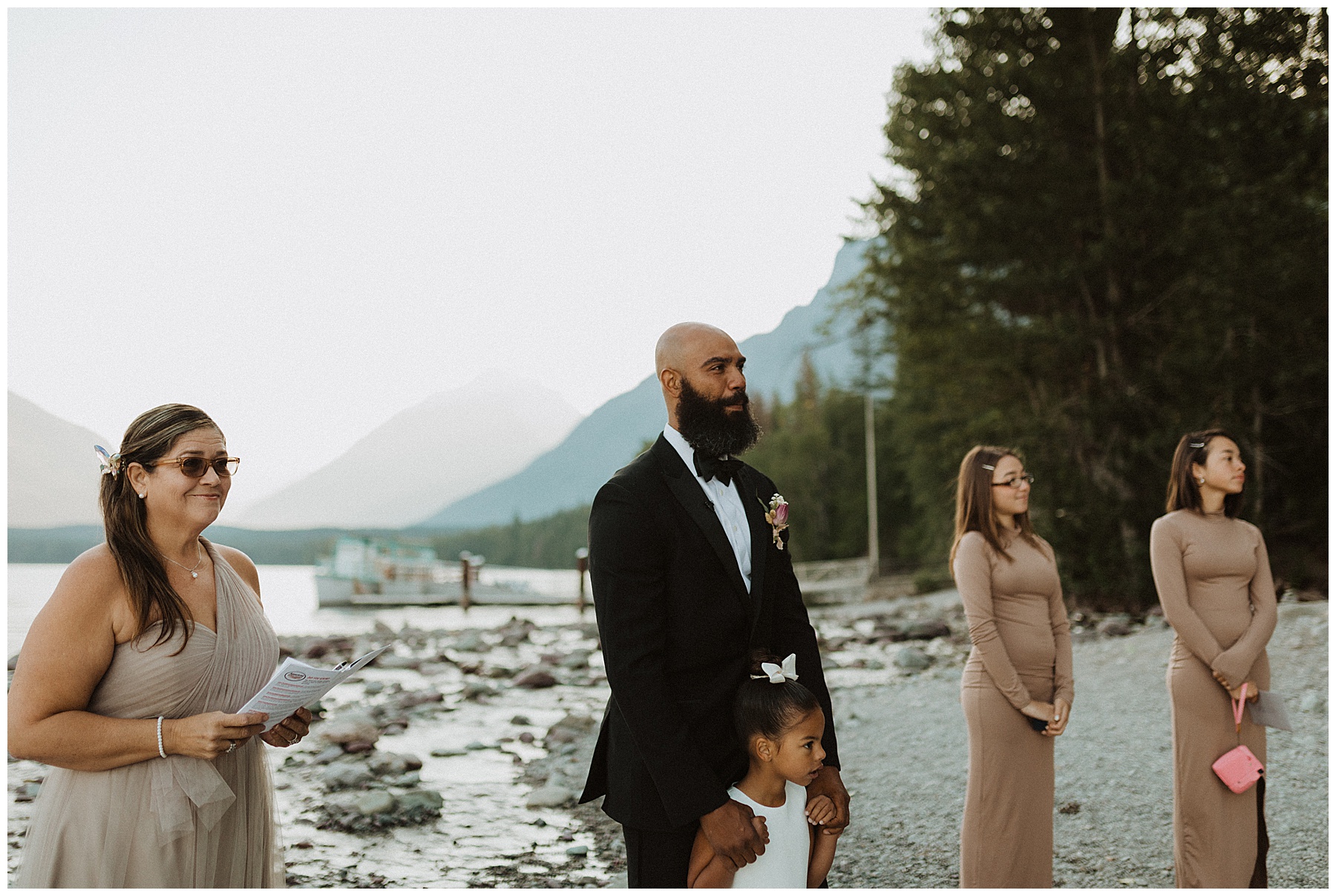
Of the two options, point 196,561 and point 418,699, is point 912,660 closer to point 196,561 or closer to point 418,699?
point 418,699

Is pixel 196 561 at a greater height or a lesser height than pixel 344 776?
greater

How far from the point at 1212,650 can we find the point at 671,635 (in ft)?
8.92

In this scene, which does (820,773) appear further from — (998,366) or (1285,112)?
(1285,112)

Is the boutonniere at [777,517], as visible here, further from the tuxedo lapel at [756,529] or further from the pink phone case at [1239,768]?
the pink phone case at [1239,768]

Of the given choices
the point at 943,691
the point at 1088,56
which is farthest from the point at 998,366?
the point at 943,691

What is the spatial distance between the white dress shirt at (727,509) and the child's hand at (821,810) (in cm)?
55

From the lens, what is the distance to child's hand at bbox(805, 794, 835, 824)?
252 centimetres

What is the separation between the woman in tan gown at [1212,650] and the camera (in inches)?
157

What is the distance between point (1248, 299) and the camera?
14852 mm

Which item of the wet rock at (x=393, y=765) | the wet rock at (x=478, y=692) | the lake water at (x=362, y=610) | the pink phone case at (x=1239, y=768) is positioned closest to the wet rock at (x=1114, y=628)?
the wet rock at (x=478, y=692)

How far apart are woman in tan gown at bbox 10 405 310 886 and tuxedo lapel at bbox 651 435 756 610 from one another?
1.14m

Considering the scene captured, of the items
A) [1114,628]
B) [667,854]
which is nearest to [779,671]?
[667,854]

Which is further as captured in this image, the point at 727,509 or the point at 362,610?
the point at 362,610

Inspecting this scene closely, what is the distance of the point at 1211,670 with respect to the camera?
407 centimetres
